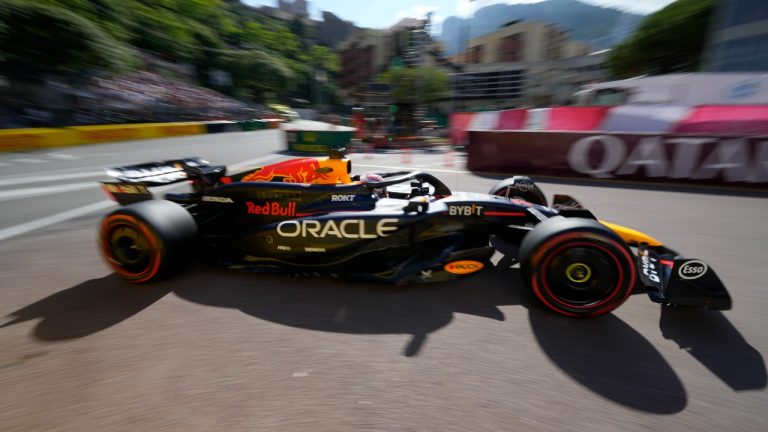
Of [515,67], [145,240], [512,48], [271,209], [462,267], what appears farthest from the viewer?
[512,48]

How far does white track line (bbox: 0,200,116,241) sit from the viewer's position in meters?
4.72

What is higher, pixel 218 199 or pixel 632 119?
pixel 632 119

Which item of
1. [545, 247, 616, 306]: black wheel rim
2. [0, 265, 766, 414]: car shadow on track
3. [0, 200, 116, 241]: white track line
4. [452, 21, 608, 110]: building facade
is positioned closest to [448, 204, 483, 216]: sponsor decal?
[0, 265, 766, 414]: car shadow on track

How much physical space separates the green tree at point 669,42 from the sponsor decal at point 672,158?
132 ft

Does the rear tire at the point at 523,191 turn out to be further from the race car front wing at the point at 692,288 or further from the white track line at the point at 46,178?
the white track line at the point at 46,178

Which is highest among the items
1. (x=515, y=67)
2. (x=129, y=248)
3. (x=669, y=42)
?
(x=515, y=67)

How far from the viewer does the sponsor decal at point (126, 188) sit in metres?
3.74

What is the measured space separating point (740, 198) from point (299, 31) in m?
119

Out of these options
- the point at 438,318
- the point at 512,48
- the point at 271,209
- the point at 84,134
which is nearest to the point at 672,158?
the point at 438,318

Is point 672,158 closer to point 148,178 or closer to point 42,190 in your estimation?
point 148,178

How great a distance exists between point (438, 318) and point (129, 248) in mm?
2875

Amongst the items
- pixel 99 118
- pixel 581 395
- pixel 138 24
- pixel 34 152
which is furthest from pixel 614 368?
pixel 138 24

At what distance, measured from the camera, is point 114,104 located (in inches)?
881

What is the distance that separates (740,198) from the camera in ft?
22.9
